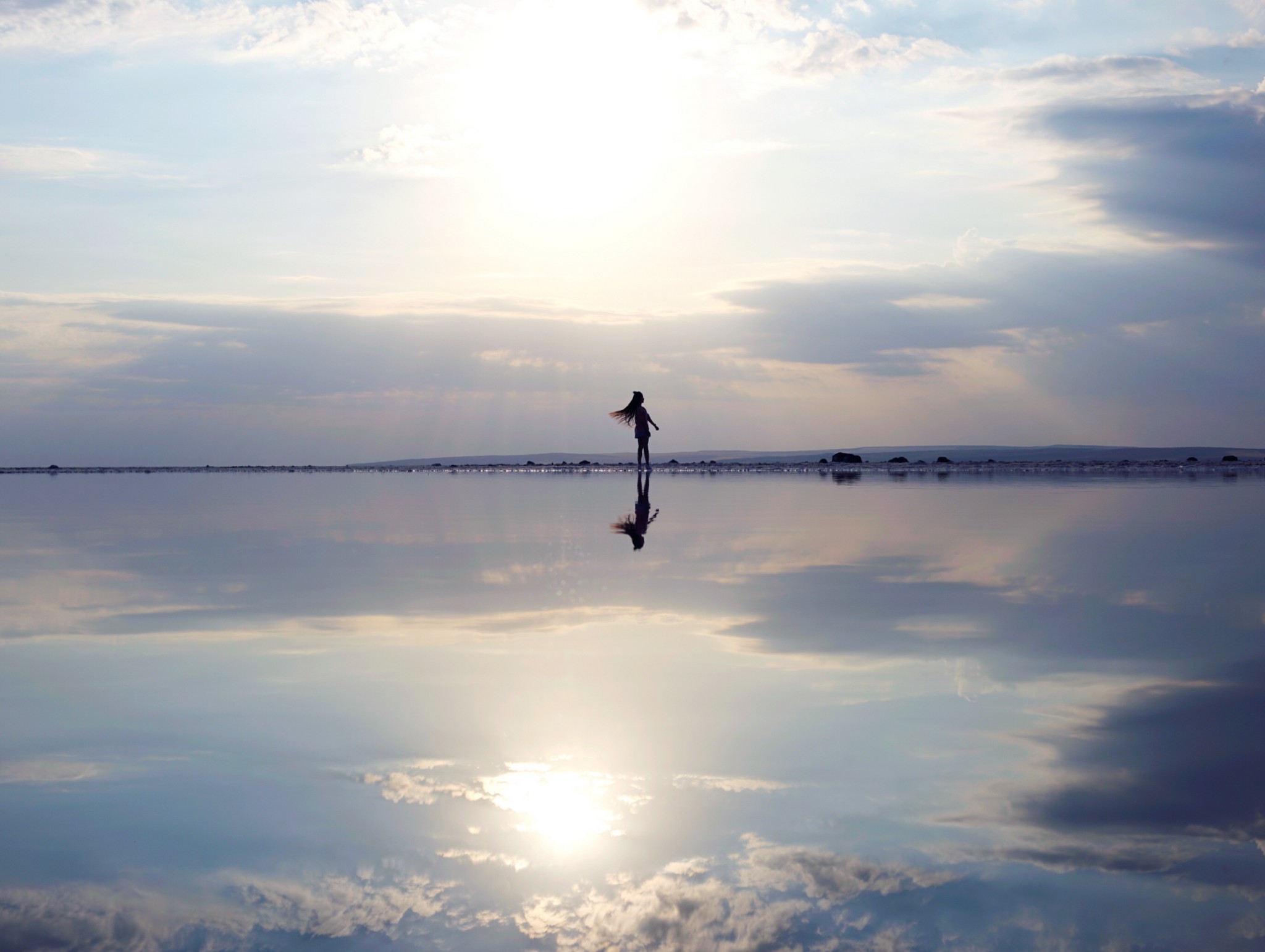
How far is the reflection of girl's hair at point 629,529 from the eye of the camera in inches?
509

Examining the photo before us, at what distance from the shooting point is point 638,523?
15.8 meters

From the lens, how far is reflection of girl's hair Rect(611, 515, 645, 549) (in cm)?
1292

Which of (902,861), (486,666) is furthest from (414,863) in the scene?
(486,666)

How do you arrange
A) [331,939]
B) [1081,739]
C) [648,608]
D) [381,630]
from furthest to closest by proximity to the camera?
[648,608] → [381,630] → [1081,739] → [331,939]

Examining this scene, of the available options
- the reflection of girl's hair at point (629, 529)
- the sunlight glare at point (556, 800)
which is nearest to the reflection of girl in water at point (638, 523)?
the reflection of girl's hair at point (629, 529)

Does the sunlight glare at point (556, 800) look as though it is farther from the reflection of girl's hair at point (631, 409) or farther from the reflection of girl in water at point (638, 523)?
the reflection of girl's hair at point (631, 409)

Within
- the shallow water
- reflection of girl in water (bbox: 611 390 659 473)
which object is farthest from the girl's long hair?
the shallow water

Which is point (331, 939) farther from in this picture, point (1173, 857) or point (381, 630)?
point (381, 630)

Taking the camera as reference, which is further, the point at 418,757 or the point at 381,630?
the point at 381,630

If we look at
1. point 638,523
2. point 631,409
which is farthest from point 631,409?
point 638,523

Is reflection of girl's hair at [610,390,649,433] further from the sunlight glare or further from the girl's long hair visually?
the sunlight glare

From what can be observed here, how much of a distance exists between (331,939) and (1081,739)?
3.16m

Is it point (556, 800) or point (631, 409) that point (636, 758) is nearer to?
point (556, 800)

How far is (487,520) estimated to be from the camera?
16625 mm
